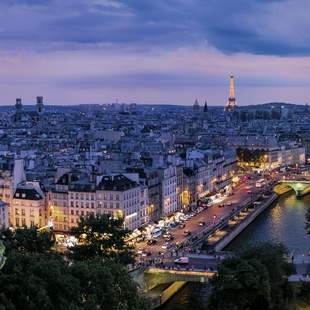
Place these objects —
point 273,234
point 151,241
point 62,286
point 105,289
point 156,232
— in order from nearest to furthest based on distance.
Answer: point 62,286
point 105,289
point 151,241
point 156,232
point 273,234

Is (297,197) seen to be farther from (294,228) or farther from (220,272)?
(220,272)

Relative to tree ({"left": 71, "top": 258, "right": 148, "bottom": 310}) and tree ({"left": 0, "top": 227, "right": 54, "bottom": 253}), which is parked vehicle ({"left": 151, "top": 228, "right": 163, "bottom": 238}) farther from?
tree ({"left": 71, "top": 258, "right": 148, "bottom": 310})

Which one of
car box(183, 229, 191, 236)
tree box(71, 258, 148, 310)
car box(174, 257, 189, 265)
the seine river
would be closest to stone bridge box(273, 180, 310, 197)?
the seine river

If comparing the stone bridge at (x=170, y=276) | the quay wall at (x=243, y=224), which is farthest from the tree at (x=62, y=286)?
the quay wall at (x=243, y=224)

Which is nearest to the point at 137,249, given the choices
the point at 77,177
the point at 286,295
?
the point at 77,177

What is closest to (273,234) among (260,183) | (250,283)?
(250,283)

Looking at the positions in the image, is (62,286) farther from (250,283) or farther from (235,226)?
(235,226)
